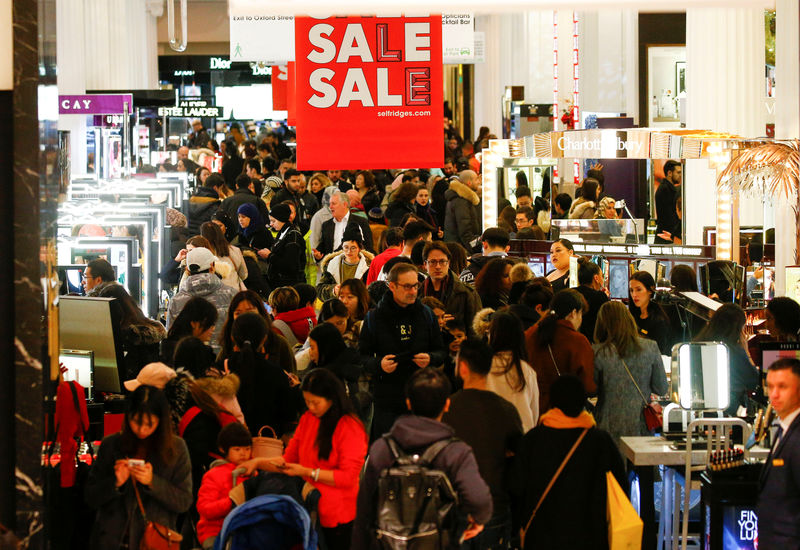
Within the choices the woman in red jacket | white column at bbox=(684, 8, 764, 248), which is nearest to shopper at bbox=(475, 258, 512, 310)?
the woman in red jacket

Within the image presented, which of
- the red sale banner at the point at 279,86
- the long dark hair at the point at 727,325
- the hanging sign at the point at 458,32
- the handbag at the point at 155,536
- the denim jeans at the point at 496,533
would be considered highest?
the hanging sign at the point at 458,32

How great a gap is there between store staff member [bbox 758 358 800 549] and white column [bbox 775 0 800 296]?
173 inches

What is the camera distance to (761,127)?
51.1 feet

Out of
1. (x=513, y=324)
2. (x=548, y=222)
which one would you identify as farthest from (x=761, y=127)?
(x=513, y=324)

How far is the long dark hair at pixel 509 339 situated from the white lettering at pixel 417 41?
10.0ft

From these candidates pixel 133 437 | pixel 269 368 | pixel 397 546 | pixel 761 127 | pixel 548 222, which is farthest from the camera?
pixel 761 127

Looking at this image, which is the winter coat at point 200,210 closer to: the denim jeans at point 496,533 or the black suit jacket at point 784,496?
the denim jeans at point 496,533

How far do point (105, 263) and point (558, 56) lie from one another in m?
17.2

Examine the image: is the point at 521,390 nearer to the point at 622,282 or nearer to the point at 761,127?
the point at 622,282

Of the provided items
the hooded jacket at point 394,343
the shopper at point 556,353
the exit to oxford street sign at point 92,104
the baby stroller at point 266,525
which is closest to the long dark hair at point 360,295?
the hooded jacket at point 394,343

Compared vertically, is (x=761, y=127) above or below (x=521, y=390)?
above

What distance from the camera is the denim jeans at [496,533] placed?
18.0 feet

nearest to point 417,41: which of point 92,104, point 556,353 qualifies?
point 556,353

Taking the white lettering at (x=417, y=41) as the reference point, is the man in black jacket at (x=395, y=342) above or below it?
below
